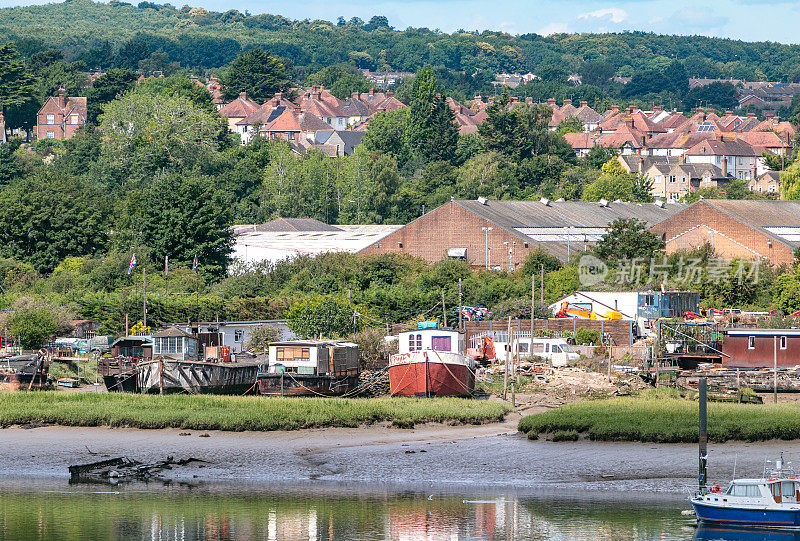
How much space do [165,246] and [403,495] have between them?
55.9 meters

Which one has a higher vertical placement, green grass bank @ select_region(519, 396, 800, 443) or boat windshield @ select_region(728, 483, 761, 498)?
green grass bank @ select_region(519, 396, 800, 443)

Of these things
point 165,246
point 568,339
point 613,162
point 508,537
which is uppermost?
point 613,162

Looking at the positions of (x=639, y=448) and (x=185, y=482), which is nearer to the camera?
(x=185, y=482)

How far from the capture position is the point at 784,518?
1297 inches

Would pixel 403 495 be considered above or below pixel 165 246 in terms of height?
below

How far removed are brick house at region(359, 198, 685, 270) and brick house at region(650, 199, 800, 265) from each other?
6.72 m

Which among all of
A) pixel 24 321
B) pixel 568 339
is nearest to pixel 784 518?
pixel 568 339

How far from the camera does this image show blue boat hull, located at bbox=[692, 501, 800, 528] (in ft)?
108

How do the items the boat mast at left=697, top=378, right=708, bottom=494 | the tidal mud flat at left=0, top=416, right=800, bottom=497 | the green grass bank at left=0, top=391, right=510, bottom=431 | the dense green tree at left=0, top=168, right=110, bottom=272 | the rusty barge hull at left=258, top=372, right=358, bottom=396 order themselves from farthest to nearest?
1. the dense green tree at left=0, top=168, right=110, bottom=272
2. the rusty barge hull at left=258, top=372, right=358, bottom=396
3. the green grass bank at left=0, top=391, right=510, bottom=431
4. the tidal mud flat at left=0, top=416, right=800, bottom=497
5. the boat mast at left=697, top=378, right=708, bottom=494

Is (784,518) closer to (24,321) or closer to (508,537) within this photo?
(508,537)

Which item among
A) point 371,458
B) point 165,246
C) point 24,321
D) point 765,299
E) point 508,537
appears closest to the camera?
point 508,537

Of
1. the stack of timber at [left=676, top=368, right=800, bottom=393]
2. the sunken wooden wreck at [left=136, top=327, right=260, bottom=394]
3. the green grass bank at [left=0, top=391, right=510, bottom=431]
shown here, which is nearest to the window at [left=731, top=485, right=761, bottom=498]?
the green grass bank at [left=0, top=391, right=510, bottom=431]

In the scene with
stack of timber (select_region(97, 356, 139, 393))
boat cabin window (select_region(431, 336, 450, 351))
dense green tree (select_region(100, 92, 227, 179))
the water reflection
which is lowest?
the water reflection

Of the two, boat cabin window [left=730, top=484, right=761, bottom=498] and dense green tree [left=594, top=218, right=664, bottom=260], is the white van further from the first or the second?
boat cabin window [left=730, top=484, right=761, bottom=498]
